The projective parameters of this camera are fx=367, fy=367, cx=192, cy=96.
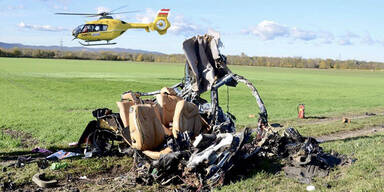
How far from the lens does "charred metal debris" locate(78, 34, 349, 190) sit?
23.0 feet

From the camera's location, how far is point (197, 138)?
7344 mm

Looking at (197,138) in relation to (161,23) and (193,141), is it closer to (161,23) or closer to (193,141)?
(193,141)

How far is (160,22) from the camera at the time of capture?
39.7 metres

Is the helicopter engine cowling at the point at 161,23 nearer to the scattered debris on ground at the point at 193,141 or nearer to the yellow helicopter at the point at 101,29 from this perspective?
the yellow helicopter at the point at 101,29

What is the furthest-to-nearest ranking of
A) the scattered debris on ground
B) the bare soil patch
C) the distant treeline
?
the distant treeline, the bare soil patch, the scattered debris on ground

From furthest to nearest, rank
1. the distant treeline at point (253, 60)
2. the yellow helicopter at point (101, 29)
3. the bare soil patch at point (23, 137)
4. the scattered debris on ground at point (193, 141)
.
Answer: the distant treeline at point (253, 60), the yellow helicopter at point (101, 29), the bare soil patch at point (23, 137), the scattered debris on ground at point (193, 141)

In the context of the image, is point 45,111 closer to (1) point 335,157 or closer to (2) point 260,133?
(2) point 260,133

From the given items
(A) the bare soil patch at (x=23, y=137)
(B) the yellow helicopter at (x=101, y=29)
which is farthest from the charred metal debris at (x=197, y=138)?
(B) the yellow helicopter at (x=101, y=29)

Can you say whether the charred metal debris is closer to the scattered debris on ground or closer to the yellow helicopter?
the scattered debris on ground

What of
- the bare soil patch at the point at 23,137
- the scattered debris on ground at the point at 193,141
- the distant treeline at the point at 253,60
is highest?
the distant treeline at the point at 253,60

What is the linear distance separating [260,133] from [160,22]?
107ft

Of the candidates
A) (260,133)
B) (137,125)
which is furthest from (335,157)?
(137,125)

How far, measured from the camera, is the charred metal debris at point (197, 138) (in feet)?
23.0

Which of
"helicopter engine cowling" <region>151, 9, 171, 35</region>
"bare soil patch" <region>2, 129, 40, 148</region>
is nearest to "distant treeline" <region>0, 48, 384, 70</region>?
"helicopter engine cowling" <region>151, 9, 171, 35</region>
